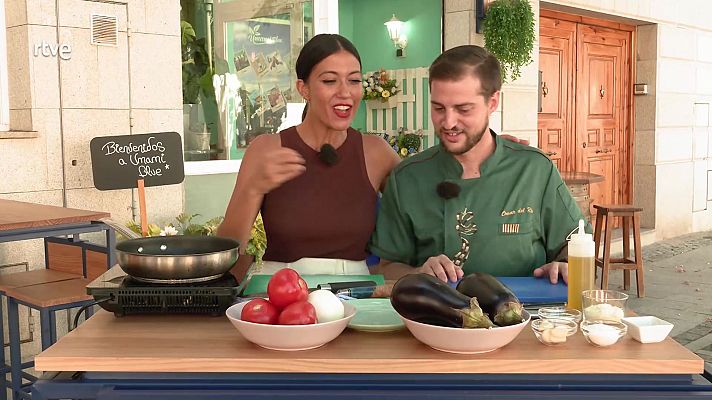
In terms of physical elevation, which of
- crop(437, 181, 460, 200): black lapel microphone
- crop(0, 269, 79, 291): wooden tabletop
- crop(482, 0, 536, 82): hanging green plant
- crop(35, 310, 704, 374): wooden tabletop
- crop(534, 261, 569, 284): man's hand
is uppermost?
crop(482, 0, 536, 82): hanging green plant

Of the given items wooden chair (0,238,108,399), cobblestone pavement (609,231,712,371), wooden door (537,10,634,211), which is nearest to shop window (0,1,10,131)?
wooden chair (0,238,108,399)

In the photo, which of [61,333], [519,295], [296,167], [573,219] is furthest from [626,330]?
[61,333]

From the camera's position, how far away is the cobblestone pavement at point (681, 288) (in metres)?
5.71

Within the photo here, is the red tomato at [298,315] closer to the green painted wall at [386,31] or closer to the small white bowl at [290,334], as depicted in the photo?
the small white bowl at [290,334]

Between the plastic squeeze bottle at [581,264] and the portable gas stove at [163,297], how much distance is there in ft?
2.81

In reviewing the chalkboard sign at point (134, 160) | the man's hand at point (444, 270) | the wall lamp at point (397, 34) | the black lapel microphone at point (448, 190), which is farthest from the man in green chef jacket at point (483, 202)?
the wall lamp at point (397, 34)

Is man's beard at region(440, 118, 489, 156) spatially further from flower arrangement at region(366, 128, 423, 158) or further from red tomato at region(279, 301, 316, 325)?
flower arrangement at region(366, 128, 423, 158)

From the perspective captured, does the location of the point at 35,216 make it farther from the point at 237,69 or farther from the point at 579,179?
the point at 579,179

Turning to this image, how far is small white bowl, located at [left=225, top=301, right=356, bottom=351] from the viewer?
1.73 meters

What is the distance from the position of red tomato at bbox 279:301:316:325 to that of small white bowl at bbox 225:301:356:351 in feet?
0.10

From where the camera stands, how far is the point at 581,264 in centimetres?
202

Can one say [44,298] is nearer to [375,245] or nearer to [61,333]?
[61,333]

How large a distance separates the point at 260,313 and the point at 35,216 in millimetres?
2368

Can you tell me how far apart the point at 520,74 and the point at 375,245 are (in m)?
5.18
